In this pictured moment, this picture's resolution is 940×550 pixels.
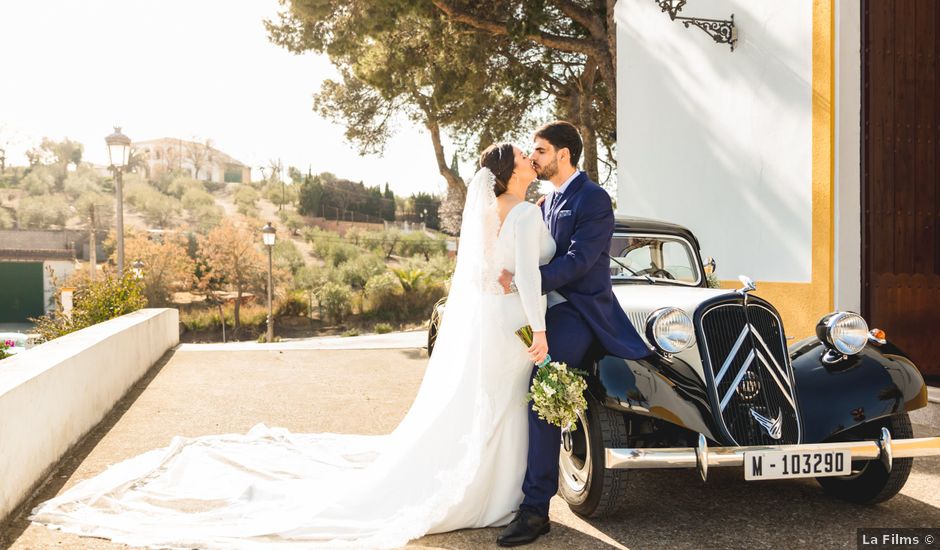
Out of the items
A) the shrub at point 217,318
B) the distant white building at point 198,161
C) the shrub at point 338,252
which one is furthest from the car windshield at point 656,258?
the distant white building at point 198,161

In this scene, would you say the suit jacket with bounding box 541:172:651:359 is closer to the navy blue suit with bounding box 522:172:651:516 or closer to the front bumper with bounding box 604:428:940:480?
the navy blue suit with bounding box 522:172:651:516

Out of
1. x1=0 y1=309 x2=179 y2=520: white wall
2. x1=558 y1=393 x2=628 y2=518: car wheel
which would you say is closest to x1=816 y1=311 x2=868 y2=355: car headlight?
x1=558 y1=393 x2=628 y2=518: car wheel

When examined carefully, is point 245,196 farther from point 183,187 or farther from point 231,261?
point 231,261

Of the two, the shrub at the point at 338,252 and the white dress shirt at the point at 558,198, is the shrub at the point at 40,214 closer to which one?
the shrub at the point at 338,252

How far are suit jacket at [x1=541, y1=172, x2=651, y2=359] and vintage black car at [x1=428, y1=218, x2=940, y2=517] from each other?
0.13 m

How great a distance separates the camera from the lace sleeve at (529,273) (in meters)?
3.60

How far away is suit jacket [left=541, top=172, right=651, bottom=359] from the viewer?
371 cm

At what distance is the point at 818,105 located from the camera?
791 cm

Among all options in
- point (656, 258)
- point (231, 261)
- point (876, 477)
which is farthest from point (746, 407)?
point (231, 261)

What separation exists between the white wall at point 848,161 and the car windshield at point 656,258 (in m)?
2.90

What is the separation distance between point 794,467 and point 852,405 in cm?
68

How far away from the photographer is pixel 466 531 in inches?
147

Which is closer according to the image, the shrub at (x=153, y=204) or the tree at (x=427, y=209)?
the shrub at (x=153, y=204)

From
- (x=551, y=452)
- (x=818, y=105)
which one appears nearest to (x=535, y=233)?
(x=551, y=452)
